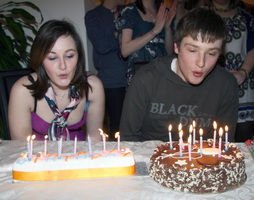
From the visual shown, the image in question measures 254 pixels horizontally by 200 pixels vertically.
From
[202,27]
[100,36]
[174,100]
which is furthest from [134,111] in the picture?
[100,36]

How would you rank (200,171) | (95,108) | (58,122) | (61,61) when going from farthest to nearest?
(95,108) < (58,122) < (61,61) < (200,171)

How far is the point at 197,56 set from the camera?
162 centimetres

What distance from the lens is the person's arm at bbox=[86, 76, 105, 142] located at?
6.99 feet

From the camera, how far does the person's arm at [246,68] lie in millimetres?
2285

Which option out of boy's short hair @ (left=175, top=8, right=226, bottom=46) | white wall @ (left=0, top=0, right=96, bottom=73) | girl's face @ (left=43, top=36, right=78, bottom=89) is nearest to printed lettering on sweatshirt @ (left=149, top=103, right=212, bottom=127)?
boy's short hair @ (left=175, top=8, right=226, bottom=46)

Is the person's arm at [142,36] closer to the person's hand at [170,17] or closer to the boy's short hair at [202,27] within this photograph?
the person's hand at [170,17]

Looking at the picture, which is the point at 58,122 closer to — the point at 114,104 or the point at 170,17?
the point at 114,104

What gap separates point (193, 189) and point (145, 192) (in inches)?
6.4

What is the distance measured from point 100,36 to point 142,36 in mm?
655

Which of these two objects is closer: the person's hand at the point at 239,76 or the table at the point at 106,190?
the table at the point at 106,190

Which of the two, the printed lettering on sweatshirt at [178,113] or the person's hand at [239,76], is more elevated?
the person's hand at [239,76]

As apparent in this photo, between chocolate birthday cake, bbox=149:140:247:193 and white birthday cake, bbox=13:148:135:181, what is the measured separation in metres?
0.12

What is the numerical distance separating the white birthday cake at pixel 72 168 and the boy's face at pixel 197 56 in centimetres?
69

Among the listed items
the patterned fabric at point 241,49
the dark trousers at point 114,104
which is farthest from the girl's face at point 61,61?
the patterned fabric at point 241,49
